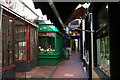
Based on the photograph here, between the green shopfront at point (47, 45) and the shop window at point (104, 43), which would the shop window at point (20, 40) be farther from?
the shop window at point (104, 43)

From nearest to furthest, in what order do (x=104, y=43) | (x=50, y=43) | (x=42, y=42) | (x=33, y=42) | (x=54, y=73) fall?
(x=104, y=43)
(x=54, y=73)
(x=33, y=42)
(x=50, y=43)
(x=42, y=42)

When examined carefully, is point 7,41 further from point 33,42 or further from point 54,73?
point 33,42

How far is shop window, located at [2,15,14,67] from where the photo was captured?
6482 mm

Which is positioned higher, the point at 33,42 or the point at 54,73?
the point at 33,42

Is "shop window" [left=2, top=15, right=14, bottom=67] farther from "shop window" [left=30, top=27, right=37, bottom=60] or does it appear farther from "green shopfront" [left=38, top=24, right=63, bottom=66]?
"green shopfront" [left=38, top=24, right=63, bottom=66]

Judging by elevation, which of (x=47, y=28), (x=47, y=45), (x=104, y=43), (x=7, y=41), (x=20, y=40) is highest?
(x=47, y=28)

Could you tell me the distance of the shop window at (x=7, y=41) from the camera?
648 centimetres

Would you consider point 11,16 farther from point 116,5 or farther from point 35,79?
point 116,5

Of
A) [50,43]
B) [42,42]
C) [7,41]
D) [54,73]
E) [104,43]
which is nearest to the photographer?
[104,43]

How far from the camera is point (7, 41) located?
22.5 ft

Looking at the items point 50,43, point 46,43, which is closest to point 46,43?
point 46,43

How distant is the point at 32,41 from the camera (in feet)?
35.2

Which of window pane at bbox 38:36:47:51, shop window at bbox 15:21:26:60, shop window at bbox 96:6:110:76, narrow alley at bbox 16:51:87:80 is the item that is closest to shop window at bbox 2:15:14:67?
narrow alley at bbox 16:51:87:80

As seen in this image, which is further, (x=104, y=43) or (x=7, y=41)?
(x=7, y=41)
